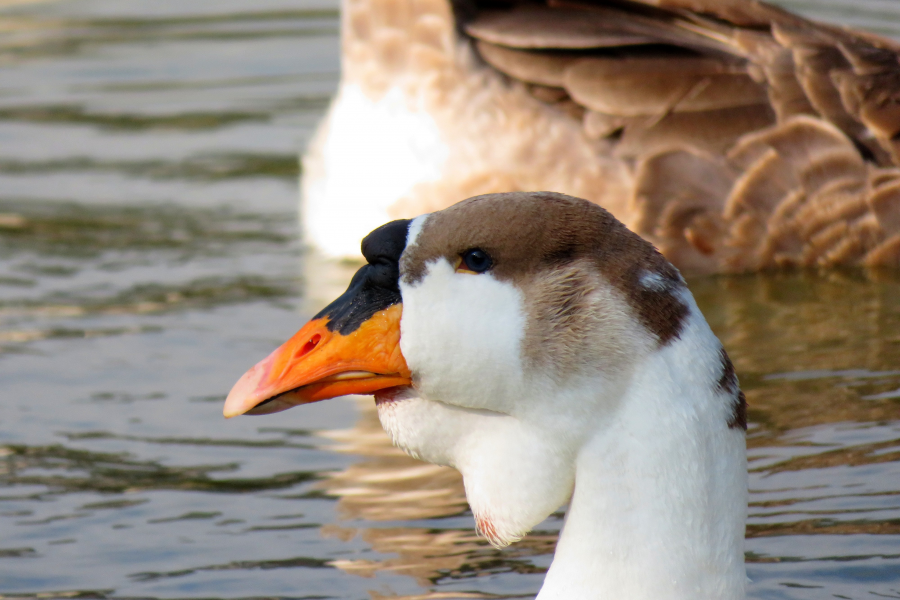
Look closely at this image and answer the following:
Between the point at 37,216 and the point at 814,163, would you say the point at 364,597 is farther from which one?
the point at 37,216

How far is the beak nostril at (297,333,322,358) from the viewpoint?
10.1ft

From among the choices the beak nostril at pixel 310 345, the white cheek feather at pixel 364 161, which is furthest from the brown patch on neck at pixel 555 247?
the white cheek feather at pixel 364 161

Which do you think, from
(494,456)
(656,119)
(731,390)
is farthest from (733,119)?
(494,456)

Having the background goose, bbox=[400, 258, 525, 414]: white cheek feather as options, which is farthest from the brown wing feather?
bbox=[400, 258, 525, 414]: white cheek feather

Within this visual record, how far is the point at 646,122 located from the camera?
256 inches

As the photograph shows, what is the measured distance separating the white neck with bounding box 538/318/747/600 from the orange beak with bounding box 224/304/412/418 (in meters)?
0.48

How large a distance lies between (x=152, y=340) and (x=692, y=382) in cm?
390

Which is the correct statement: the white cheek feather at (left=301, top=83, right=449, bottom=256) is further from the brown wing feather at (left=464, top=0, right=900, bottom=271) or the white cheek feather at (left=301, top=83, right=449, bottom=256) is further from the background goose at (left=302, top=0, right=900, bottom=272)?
the brown wing feather at (left=464, top=0, right=900, bottom=271)

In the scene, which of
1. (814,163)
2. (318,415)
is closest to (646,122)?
(814,163)

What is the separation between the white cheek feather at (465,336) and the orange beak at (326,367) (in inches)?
1.9

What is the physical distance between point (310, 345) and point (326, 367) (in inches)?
3.0

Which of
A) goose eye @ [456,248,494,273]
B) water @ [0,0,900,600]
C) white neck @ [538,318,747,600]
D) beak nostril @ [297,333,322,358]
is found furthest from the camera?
water @ [0,0,900,600]

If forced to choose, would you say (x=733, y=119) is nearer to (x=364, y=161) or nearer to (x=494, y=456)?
(x=364, y=161)

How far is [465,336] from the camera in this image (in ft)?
9.39
